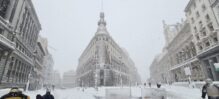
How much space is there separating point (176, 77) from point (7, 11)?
56.0m

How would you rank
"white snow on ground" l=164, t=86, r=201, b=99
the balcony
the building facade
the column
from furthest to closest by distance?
the building facade < the column < the balcony < "white snow on ground" l=164, t=86, r=201, b=99

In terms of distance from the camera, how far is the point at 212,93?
19.7ft

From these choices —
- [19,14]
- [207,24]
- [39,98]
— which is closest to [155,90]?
[39,98]

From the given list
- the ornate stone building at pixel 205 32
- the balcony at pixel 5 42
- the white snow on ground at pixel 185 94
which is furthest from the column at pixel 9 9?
the ornate stone building at pixel 205 32

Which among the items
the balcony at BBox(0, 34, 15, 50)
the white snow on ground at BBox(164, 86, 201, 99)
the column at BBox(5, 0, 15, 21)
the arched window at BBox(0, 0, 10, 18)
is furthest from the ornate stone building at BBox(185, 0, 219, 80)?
the arched window at BBox(0, 0, 10, 18)

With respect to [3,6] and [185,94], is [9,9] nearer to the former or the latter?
[3,6]

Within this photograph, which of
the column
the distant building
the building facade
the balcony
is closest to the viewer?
the balcony

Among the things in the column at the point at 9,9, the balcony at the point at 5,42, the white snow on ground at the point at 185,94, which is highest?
the column at the point at 9,9

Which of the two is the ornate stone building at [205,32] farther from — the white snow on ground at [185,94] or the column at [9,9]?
the column at [9,9]

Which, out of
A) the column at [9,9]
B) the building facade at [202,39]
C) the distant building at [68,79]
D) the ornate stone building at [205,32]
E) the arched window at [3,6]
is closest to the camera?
the arched window at [3,6]

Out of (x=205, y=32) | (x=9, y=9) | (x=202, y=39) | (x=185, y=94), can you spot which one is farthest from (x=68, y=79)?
(x=185, y=94)

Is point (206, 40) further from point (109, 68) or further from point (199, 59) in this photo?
point (109, 68)

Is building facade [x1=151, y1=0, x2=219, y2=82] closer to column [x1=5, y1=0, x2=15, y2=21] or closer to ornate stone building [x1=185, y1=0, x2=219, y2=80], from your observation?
ornate stone building [x1=185, y1=0, x2=219, y2=80]

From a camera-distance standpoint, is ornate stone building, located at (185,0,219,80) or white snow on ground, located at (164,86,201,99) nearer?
white snow on ground, located at (164,86,201,99)
